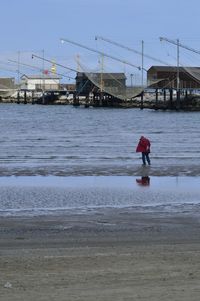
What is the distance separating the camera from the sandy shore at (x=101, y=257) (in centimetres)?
704

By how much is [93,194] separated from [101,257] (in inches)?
365

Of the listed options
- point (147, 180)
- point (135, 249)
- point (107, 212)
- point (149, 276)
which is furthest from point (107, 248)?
point (147, 180)

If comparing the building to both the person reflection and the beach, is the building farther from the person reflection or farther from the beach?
the person reflection

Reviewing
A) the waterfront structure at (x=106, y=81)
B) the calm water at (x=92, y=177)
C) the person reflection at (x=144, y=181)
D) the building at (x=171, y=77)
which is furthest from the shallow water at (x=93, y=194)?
the waterfront structure at (x=106, y=81)

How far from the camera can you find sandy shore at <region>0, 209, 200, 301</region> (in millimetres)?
7039

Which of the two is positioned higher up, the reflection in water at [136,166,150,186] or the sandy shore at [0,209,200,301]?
the sandy shore at [0,209,200,301]

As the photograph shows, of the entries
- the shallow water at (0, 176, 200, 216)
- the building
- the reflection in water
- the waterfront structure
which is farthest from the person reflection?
the waterfront structure

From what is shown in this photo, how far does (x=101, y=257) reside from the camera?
930cm

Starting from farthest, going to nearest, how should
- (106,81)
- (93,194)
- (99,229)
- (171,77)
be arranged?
(106,81) → (171,77) → (93,194) → (99,229)

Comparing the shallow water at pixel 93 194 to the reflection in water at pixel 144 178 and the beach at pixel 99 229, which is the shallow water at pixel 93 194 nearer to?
the beach at pixel 99 229

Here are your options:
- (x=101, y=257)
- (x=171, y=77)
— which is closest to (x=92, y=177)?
(x=101, y=257)

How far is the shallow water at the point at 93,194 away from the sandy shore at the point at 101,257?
1000 millimetres

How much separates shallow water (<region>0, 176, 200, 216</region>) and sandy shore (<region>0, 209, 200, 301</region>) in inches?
39.4

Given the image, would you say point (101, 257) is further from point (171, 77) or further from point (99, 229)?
point (171, 77)
